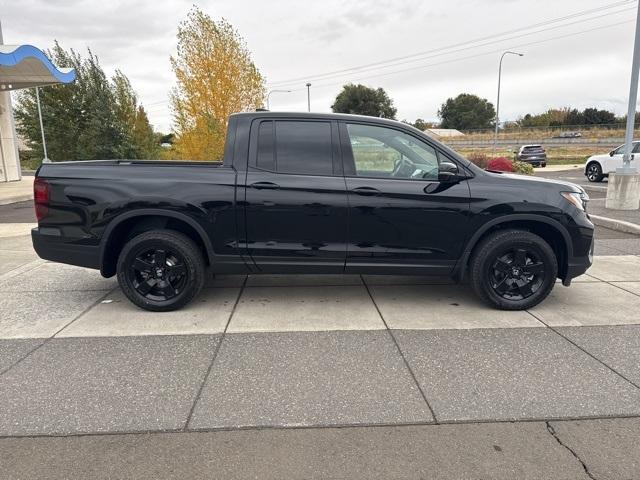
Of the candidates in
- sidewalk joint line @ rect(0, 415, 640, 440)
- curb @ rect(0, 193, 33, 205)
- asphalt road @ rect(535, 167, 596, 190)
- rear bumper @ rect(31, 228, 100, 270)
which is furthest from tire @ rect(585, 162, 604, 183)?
curb @ rect(0, 193, 33, 205)

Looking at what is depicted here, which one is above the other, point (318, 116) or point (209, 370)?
point (318, 116)

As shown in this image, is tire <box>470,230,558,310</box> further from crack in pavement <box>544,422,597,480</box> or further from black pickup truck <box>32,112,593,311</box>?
crack in pavement <box>544,422,597,480</box>

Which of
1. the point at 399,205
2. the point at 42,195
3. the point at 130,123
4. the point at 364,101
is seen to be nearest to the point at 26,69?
the point at 130,123

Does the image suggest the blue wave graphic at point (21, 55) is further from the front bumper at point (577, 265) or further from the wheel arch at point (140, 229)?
the front bumper at point (577, 265)

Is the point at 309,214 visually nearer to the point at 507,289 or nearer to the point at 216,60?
the point at 507,289

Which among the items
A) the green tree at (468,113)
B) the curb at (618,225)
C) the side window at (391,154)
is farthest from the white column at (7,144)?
the green tree at (468,113)

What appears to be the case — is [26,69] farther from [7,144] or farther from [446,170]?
[446,170]

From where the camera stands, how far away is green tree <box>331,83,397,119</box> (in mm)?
75062

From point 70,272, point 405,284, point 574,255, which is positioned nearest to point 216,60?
point 70,272

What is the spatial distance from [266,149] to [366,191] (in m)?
1.04

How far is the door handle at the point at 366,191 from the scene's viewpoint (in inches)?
169

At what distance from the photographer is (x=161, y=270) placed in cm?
449

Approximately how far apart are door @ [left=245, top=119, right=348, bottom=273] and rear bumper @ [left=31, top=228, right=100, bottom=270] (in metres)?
1.50

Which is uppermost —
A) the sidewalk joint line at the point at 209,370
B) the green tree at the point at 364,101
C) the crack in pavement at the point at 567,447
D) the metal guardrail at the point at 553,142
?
the green tree at the point at 364,101
